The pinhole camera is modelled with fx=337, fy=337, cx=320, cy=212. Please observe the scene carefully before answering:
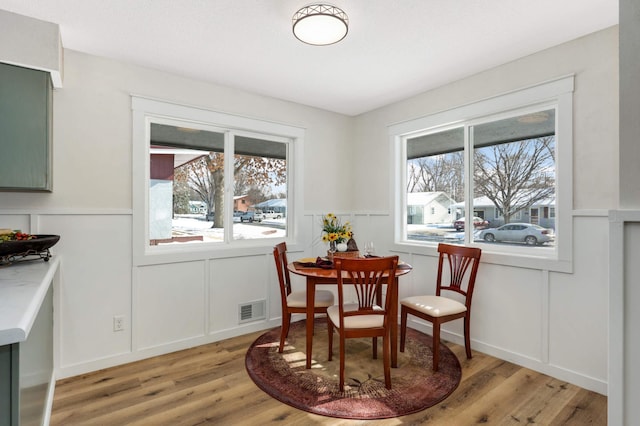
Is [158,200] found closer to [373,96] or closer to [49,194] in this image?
[49,194]

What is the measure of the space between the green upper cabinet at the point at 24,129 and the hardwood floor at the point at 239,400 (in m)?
1.46

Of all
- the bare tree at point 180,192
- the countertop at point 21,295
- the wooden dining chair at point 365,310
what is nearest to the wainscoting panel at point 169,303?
the bare tree at point 180,192

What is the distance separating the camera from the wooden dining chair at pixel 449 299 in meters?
2.65

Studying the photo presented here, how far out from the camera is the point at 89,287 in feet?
8.61

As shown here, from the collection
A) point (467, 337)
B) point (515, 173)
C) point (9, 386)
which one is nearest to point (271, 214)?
point (467, 337)

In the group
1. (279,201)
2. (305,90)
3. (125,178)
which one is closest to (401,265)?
(279,201)

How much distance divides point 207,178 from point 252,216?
623 mm

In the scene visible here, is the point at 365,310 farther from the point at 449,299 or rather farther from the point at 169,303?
the point at 169,303

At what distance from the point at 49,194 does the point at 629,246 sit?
3379 mm

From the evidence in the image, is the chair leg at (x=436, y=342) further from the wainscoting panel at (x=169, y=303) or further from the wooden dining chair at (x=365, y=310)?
the wainscoting panel at (x=169, y=303)

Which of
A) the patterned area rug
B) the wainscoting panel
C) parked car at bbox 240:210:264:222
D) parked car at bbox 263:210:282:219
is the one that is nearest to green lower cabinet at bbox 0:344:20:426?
the patterned area rug

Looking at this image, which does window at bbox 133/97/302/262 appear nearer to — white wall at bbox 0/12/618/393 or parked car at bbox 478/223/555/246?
white wall at bbox 0/12/618/393

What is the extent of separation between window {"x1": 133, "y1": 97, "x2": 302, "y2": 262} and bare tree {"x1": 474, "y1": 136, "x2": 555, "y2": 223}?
1954 mm

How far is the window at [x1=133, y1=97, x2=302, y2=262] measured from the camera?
2.97 m
